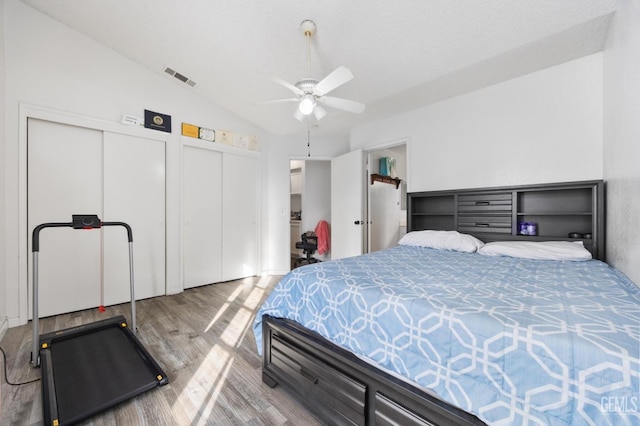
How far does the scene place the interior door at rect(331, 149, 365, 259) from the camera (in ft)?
13.2

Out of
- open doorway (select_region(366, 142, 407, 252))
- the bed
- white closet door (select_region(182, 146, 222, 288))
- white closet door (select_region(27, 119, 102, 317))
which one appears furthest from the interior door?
white closet door (select_region(27, 119, 102, 317))

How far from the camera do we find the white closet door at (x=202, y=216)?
3.74 metres

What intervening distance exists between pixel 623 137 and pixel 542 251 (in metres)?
0.92

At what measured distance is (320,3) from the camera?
6.91 ft

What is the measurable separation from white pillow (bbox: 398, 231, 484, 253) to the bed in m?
0.66

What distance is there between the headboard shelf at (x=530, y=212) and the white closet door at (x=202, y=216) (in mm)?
3055

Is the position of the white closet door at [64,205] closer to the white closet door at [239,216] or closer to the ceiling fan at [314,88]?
the white closet door at [239,216]

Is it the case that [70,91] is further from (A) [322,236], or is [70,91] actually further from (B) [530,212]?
(B) [530,212]

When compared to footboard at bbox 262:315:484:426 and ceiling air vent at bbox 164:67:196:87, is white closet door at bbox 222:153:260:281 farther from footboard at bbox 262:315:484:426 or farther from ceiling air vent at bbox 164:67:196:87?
footboard at bbox 262:315:484:426

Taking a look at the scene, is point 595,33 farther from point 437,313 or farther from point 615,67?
point 437,313

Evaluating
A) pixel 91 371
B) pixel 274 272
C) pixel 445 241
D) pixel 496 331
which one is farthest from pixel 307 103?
pixel 274 272

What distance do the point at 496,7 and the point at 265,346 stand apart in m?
2.90

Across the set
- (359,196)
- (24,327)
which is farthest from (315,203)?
(24,327)

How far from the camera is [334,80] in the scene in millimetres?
2033
